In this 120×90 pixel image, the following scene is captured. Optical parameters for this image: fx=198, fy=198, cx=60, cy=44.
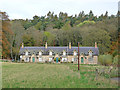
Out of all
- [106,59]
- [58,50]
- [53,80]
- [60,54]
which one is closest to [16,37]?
[58,50]

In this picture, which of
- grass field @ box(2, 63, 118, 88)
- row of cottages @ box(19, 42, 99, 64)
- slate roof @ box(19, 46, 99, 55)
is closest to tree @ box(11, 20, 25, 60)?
slate roof @ box(19, 46, 99, 55)

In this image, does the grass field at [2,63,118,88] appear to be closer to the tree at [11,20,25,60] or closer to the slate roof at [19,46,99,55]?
the slate roof at [19,46,99,55]

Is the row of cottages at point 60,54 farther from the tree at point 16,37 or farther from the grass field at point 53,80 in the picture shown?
the grass field at point 53,80

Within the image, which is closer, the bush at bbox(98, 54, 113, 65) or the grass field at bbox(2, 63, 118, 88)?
the grass field at bbox(2, 63, 118, 88)

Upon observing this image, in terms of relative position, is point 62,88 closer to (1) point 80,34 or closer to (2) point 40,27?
(1) point 80,34

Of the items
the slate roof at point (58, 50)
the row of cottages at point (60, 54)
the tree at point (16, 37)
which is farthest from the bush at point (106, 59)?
the tree at point (16, 37)

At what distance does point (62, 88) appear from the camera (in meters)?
13.4

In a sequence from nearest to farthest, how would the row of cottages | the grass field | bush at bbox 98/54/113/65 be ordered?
1. the grass field
2. bush at bbox 98/54/113/65
3. the row of cottages

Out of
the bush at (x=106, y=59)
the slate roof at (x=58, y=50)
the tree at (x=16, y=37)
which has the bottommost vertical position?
the bush at (x=106, y=59)

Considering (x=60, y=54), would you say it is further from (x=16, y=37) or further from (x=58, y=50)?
(x=16, y=37)

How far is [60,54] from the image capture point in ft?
210

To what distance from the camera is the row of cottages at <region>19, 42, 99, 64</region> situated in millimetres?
62844

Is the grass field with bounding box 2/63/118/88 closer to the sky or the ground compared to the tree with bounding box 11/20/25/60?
closer to the ground

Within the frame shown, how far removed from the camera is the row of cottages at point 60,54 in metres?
62.8
